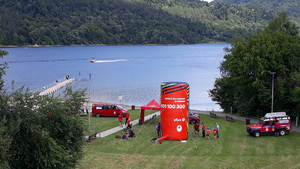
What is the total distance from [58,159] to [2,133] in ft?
9.61

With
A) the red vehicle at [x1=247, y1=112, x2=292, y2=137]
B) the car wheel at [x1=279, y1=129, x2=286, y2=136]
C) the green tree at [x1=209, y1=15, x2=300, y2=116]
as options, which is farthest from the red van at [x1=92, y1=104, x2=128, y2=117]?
the car wheel at [x1=279, y1=129, x2=286, y2=136]

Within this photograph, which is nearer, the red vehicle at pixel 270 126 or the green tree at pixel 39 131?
the green tree at pixel 39 131

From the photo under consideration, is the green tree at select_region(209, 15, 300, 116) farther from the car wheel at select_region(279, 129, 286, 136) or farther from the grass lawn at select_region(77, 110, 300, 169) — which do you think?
the grass lawn at select_region(77, 110, 300, 169)

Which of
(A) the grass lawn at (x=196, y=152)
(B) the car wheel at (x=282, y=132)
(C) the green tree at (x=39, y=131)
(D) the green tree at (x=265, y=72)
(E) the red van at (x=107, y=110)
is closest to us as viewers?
(C) the green tree at (x=39, y=131)

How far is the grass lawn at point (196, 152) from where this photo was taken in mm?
21078

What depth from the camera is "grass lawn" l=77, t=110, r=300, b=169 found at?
21078 mm

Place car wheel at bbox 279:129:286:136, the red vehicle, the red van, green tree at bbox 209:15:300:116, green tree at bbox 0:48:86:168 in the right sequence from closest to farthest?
green tree at bbox 0:48:86:168, the red vehicle, car wheel at bbox 279:129:286:136, green tree at bbox 209:15:300:116, the red van

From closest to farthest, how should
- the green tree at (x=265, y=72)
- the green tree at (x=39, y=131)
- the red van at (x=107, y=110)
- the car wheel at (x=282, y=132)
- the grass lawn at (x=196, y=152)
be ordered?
the green tree at (x=39, y=131) < the grass lawn at (x=196, y=152) < the car wheel at (x=282, y=132) < the green tree at (x=265, y=72) < the red van at (x=107, y=110)

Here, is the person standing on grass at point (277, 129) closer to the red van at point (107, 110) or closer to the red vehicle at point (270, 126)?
the red vehicle at point (270, 126)

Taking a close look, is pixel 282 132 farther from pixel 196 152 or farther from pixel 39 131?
pixel 39 131

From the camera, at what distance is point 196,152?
23.8 metres

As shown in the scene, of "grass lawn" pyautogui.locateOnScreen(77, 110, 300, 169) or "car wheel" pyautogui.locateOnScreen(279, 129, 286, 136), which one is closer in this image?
"grass lawn" pyautogui.locateOnScreen(77, 110, 300, 169)

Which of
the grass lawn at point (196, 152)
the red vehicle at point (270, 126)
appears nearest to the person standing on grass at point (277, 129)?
the red vehicle at point (270, 126)

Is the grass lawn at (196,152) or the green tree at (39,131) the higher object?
the green tree at (39,131)
